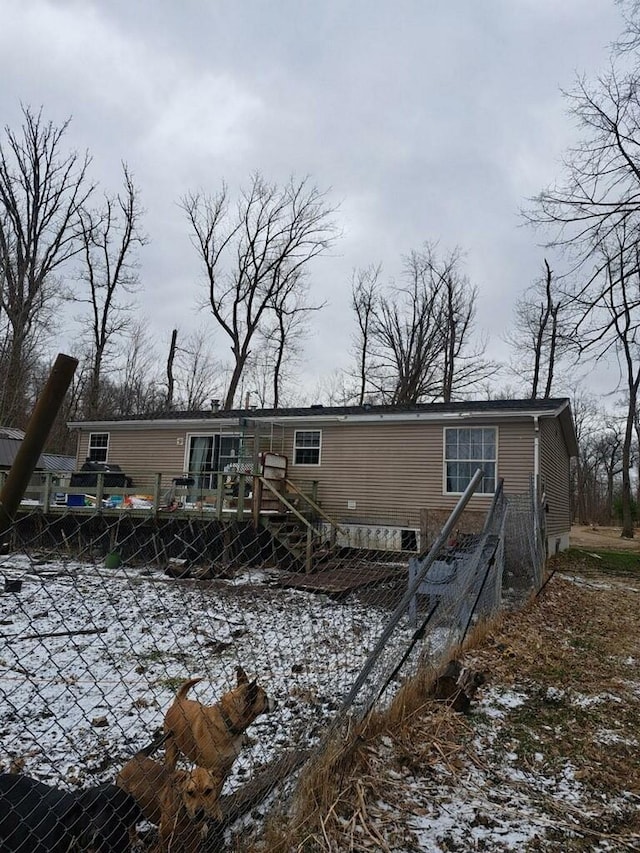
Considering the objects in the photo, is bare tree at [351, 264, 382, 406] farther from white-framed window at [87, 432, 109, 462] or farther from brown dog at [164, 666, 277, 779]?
brown dog at [164, 666, 277, 779]

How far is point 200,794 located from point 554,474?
14563mm

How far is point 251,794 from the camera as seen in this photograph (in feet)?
7.43

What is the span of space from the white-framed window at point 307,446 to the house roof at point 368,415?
0.34 meters

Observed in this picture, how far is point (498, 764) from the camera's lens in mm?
2814

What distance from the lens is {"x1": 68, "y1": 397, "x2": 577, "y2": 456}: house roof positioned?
12242 millimetres

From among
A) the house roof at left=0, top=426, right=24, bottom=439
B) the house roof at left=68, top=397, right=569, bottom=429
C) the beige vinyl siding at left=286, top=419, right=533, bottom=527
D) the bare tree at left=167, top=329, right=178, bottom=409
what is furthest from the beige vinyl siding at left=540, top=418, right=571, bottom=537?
the house roof at left=0, top=426, right=24, bottom=439

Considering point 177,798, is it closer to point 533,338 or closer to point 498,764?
point 498,764

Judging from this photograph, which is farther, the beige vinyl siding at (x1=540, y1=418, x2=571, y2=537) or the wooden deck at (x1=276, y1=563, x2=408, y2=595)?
the beige vinyl siding at (x1=540, y1=418, x2=571, y2=537)

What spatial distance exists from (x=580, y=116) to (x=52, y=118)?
21669 mm

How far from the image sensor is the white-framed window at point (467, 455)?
1246cm

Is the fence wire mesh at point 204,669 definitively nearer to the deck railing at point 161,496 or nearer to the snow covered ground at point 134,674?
the snow covered ground at point 134,674

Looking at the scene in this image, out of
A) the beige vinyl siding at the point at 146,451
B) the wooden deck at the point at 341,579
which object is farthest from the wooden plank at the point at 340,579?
the beige vinyl siding at the point at 146,451

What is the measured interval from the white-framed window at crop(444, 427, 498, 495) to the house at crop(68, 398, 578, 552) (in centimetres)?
2

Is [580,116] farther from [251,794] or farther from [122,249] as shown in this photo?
[122,249]
